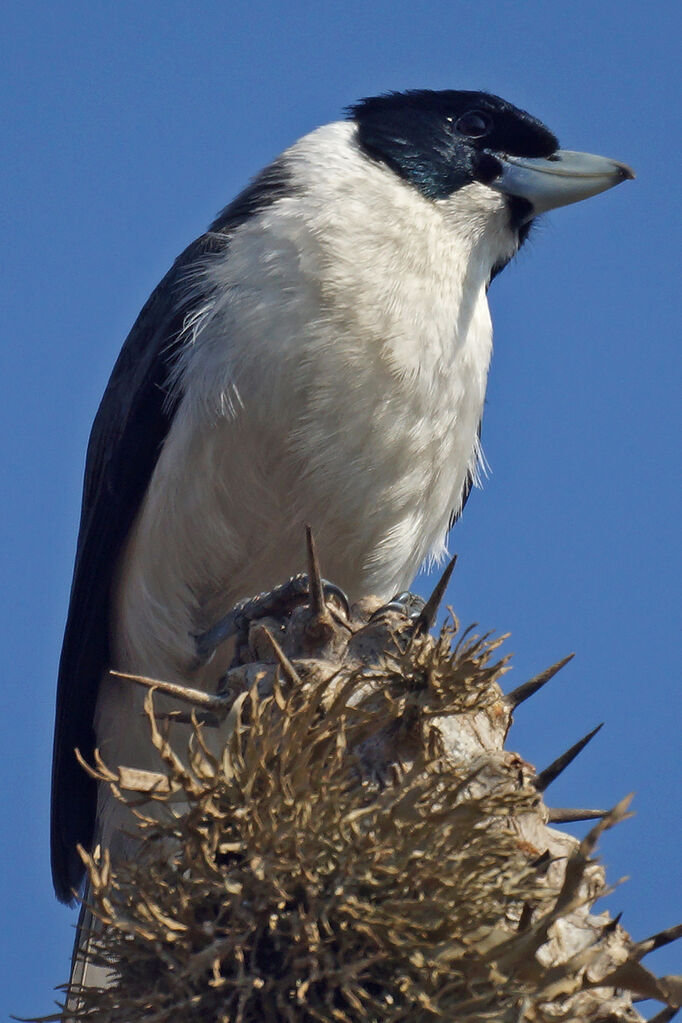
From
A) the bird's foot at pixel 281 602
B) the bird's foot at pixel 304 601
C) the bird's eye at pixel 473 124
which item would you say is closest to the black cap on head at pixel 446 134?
the bird's eye at pixel 473 124

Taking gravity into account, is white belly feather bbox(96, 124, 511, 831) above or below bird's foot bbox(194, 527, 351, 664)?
above

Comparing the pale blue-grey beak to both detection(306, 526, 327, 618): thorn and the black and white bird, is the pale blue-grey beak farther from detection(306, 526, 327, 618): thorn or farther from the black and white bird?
detection(306, 526, 327, 618): thorn

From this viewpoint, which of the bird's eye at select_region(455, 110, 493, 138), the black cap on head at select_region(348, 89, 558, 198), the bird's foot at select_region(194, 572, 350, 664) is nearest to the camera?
the bird's foot at select_region(194, 572, 350, 664)

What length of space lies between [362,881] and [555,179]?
3993 mm

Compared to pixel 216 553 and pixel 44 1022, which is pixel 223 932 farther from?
pixel 216 553

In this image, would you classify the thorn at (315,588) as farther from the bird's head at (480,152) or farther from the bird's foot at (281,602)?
the bird's head at (480,152)

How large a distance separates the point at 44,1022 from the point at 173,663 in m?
2.56

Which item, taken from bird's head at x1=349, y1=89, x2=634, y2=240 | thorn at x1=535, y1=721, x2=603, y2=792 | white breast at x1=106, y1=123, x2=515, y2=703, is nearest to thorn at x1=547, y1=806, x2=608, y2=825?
thorn at x1=535, y1=721, x2=603, y2=792

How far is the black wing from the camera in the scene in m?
5.45

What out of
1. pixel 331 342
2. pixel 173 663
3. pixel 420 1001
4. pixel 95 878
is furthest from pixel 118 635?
pixel 420 1001

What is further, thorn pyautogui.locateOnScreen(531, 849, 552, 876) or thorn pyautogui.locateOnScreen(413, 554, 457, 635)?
thorn pyautogui.locateOnScreen(413, 554, 457, 635)

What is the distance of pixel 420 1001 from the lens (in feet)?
8.18

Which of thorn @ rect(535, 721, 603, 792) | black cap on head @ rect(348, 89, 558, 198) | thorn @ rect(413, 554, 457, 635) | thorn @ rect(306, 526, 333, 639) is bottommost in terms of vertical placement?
thorn @ rect(535, 721, 603, 792)

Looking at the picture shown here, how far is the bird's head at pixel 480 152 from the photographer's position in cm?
580
